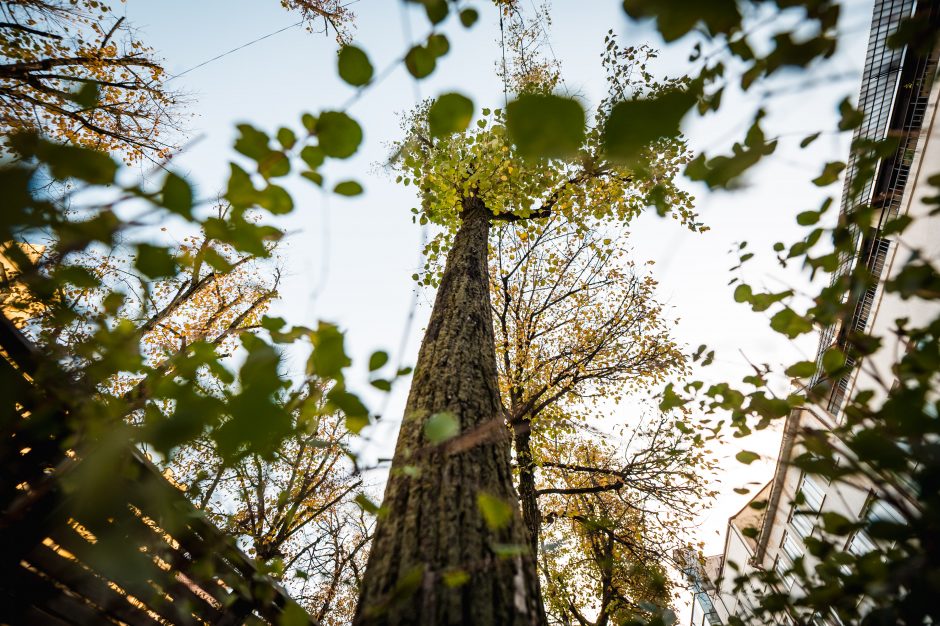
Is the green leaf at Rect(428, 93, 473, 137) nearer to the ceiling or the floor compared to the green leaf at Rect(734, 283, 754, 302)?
nearer to the floor

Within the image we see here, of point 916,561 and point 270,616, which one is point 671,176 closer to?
point 916,561

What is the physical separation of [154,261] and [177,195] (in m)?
0.16

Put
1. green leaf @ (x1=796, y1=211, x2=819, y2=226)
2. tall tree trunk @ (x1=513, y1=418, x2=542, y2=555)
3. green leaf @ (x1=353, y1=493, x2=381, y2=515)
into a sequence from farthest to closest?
tall tree trunk @ (x1=513, y1=418, x2=542, y2=555) < green leaf @ (x1=796, y1=211, x2=819, y2=226) < green leaf @ (x1=353, y1=493, x2=381, y2=515)

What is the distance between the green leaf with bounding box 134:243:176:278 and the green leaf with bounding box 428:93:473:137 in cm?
59

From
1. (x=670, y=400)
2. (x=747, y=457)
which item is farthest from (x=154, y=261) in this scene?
(x=747, y=457)

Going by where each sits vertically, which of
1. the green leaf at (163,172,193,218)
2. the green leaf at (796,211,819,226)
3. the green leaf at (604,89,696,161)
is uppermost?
the green leaf at (796,211,819,226)

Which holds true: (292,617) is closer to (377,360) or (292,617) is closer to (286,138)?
(377,360)

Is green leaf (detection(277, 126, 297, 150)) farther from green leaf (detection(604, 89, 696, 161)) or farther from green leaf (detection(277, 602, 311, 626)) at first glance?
green leaf (detection(277, 602, 311, 626))

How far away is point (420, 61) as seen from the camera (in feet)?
2.68

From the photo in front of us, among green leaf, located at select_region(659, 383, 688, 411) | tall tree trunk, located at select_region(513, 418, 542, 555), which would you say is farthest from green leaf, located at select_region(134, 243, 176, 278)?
tall tree trunk, located at select_region(513, 418, 542, 555)

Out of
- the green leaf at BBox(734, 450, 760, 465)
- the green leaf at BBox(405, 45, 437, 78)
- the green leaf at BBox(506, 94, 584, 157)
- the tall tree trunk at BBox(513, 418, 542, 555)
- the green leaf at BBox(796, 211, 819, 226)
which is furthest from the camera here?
the tall tree trunk at BBox(513, 418, 542, 555)

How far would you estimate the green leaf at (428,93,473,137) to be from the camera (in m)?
0.70

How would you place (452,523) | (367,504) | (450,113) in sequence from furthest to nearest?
1. (452,523)
2. (367,504)
3. (450,113)

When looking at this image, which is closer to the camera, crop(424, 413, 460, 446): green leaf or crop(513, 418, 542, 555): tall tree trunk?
crop(424, 413, 460, 446): green leaf
